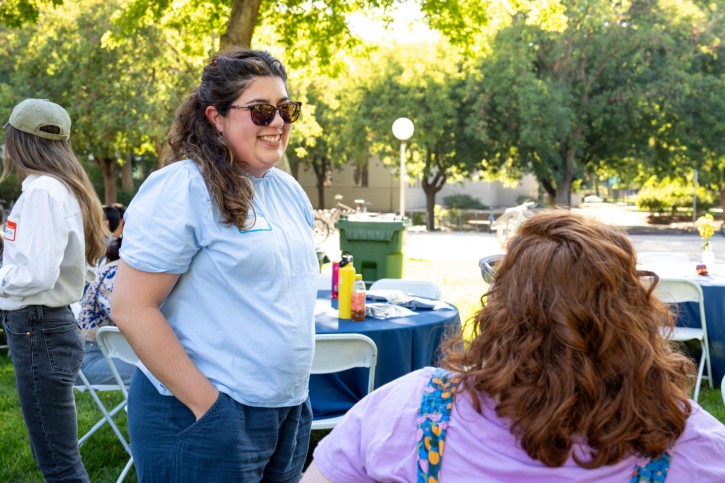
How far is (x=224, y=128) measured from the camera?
2.01 meters

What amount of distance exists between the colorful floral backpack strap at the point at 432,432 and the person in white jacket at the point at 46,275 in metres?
1.79

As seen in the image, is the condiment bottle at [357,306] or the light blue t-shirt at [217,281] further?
the condiment bottle at [357,306]

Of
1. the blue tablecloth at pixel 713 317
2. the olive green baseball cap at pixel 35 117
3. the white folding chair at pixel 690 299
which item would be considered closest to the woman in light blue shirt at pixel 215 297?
the olive green baseball cap at pixel 35 117

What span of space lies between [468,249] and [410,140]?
27.0 feet

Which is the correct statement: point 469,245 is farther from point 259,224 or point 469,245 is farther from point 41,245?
point 259,224

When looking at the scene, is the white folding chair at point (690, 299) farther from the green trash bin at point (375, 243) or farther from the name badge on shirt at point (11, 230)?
the name badge on shirt at point (11, 230)

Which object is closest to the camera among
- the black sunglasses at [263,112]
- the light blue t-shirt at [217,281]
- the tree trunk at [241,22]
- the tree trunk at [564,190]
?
the light blue t-shirt at [217,281]

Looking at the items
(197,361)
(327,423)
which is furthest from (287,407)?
(327,423)

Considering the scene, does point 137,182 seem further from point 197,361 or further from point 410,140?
point 197,361

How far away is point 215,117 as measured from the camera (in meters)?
2.01

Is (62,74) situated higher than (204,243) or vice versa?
(62,74)

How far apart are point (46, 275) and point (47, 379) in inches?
16.1

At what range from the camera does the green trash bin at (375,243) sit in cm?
943

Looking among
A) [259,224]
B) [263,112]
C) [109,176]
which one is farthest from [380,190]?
[259,224]
